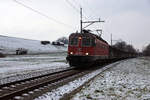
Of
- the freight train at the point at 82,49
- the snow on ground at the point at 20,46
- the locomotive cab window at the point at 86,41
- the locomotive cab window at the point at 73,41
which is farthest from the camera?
the snow on ground at the point at 20,46

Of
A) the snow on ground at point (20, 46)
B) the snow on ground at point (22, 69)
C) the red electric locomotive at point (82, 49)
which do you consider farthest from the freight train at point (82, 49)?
the snow on ground at point (20, 46)

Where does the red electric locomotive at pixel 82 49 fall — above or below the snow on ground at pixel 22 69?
above

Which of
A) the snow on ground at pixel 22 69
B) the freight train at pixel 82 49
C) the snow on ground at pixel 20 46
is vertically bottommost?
the snow on ground at pixel 22 69

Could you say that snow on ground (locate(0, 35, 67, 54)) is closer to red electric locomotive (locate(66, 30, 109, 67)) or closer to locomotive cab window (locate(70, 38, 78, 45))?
locomotive cab window (locate(70, 38, 78, 45))

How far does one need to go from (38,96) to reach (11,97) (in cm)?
98

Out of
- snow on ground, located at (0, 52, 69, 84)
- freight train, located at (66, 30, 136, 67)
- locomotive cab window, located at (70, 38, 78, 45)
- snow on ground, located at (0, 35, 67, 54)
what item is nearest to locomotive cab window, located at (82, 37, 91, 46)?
freight train, located at (66, 30, 136, 67)

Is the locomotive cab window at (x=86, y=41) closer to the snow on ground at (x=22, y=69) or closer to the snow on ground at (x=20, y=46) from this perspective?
the snow on ground at (x=22, y=69)

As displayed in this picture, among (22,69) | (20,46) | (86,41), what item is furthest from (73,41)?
(20,46)

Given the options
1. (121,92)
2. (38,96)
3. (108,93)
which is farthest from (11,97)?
(121,92)

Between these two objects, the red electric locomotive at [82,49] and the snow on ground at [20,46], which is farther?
the snow on ground at [20,46]

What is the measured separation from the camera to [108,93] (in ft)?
27.3

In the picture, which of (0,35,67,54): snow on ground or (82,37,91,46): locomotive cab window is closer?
(82,37,91,46): locomotive cab window

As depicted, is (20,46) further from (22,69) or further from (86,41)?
(86,41)

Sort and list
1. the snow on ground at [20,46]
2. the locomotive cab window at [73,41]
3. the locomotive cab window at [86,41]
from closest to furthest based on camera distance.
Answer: the locomotive cab window at [86,41]
the locomotive cab window at [73,41]
the snow on ground at [20,46]
